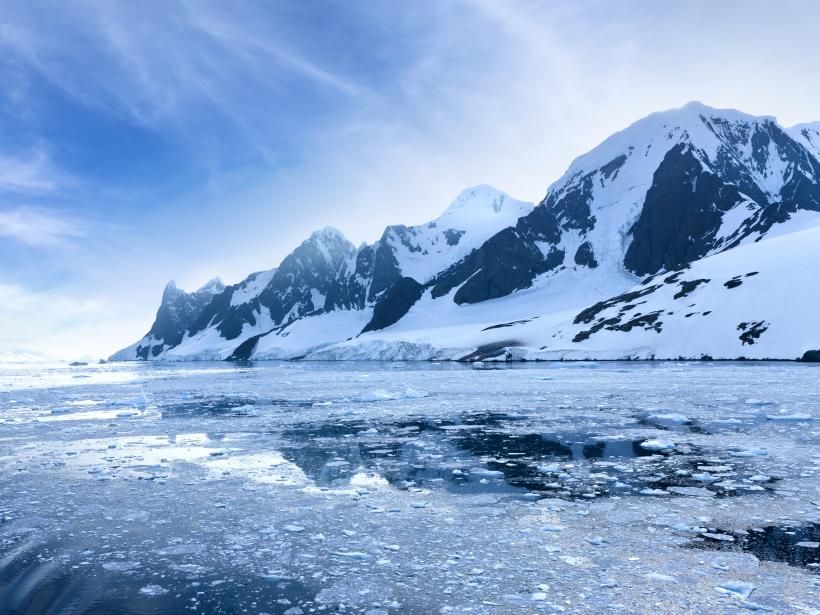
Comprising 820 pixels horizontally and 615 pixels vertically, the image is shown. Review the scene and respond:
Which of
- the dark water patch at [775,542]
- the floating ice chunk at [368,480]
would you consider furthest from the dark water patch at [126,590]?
the dark water patch at [775,542]

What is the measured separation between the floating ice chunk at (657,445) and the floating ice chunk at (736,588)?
29.5ft

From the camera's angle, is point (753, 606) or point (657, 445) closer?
point (753, 606)

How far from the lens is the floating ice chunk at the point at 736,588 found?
246 inches

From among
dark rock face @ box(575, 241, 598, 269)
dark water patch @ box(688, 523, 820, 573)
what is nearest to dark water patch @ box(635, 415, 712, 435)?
dark water patch @ box(688, 523, 820, 573)

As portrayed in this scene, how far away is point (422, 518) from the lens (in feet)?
31.5

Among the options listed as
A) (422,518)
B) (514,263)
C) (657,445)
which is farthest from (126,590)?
(514,263)

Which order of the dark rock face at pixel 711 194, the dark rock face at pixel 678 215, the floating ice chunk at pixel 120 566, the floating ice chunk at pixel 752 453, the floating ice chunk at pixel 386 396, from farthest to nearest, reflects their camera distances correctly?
the dark rock face at pixel 678 215, the dark rock face at pixel 711 194, the floating ice chunk at pixel 386 396, the floating ice chunk at pixel 752 453, the floating ice chunk at pixel 120 566

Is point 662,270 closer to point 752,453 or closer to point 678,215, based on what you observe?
point 678,215

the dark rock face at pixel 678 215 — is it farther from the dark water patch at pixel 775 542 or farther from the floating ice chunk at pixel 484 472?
the dark water patch at pixel 775 542

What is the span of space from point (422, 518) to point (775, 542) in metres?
5.36

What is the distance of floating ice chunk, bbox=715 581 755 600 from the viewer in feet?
20.5

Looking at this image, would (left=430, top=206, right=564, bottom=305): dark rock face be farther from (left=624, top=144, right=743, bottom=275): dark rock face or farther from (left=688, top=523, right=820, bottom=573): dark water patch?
(left=688, top=523, right=820, bottom=573): dark water patch

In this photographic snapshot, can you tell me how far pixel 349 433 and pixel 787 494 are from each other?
13.4 metres

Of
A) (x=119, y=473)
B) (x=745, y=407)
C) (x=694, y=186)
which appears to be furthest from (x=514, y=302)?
(x=119, y=473)
